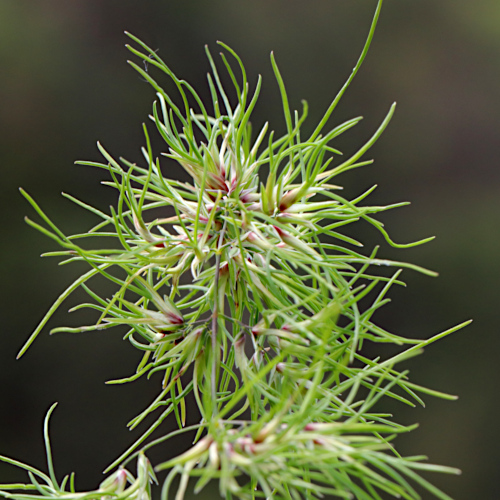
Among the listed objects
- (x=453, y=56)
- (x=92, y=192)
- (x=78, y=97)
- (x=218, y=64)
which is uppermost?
(x=453, y=56)

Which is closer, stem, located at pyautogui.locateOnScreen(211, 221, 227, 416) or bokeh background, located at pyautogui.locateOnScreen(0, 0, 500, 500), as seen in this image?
stem, located at pyautogui.locateOnScreen(211, 221, 227, 416)

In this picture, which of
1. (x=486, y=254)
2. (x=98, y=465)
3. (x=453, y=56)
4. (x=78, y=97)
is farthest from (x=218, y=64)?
(x=98, y=465)

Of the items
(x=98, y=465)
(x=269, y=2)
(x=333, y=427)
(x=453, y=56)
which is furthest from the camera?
(x=453, y=56)

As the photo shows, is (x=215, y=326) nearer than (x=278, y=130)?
Yes

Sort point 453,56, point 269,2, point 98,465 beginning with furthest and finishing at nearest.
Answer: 1. point 453,56
2. point 269,2
3. point 98,465

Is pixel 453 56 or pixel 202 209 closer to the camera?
pixel 202 209

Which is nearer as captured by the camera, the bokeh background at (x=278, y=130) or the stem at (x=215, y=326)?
the stem at (x=215, y=326)

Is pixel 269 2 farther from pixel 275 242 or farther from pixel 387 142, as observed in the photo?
pixel 275 242

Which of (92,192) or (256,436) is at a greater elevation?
(256,436)
